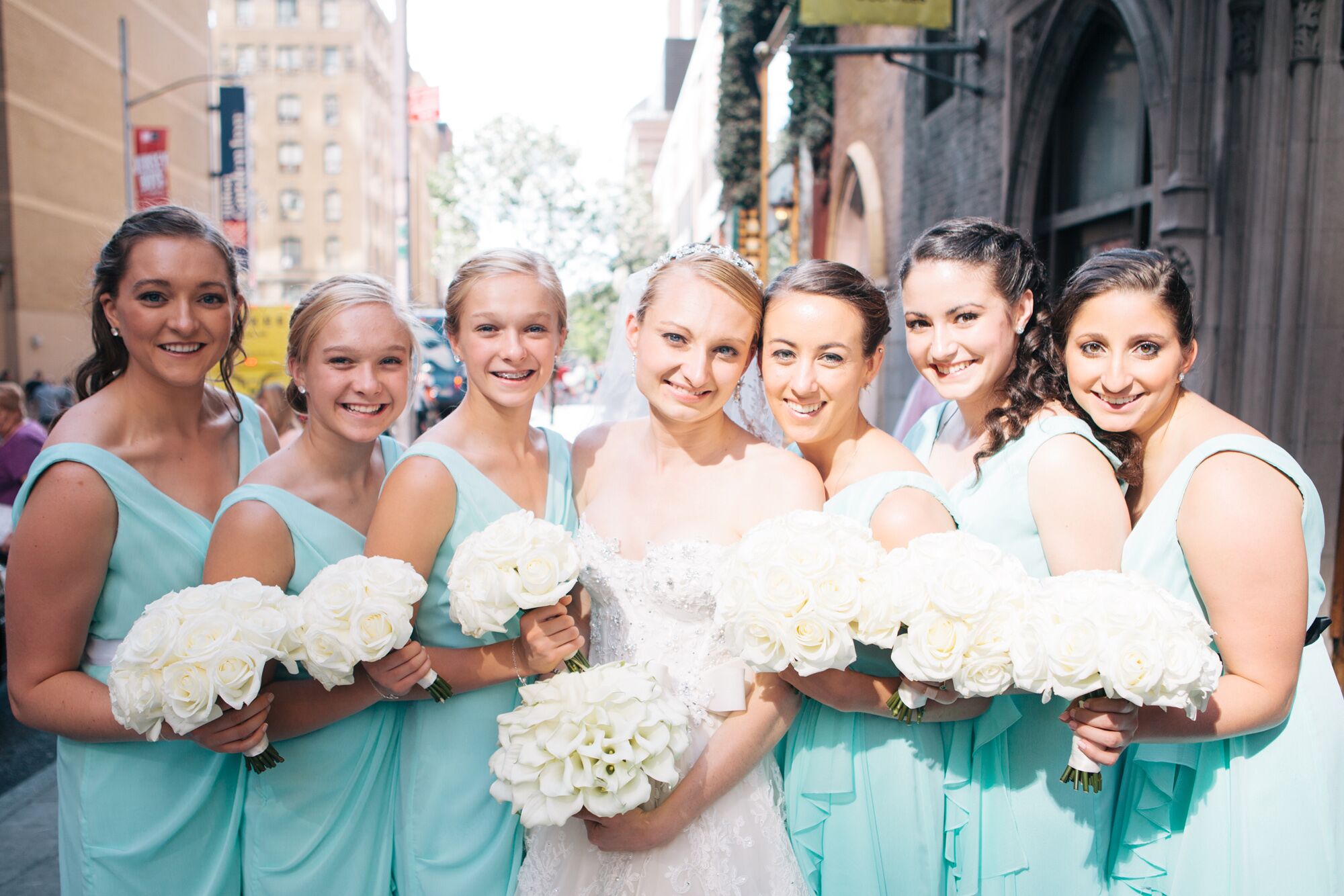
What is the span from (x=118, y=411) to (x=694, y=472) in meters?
1.73

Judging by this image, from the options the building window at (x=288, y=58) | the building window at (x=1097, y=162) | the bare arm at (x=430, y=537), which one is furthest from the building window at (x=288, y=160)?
the bare arm at (x=430, y=537)

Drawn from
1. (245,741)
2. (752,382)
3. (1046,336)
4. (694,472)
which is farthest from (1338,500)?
(245,741)

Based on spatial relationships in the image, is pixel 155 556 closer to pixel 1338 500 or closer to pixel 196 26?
pixel 1338 500

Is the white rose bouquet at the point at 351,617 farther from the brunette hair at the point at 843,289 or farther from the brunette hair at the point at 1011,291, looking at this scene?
the brunette hair at the point at 1011,291

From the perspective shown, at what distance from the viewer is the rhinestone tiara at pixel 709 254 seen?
2.64 m

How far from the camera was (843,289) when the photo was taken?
8.34 feet

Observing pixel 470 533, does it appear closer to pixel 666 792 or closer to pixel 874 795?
pixel 666 792

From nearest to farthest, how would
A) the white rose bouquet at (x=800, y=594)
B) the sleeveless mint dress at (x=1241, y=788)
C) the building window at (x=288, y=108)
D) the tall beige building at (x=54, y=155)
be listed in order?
the white rose bouquet at (x=800, y=594)
the sleeveless mint dress at (x=1241, y=788)
the tall beige building at (x=54, y=155)
the building window at (x=288, y=108)

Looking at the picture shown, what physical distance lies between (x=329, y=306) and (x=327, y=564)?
0.77 m

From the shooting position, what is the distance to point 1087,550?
229 centimetres

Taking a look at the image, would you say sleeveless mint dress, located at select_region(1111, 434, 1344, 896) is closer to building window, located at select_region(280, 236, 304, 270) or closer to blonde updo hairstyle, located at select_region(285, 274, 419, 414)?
blonde updo hairstyle, located at select_region(285, 274, 419, 414)

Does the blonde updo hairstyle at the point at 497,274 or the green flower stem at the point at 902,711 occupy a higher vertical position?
the blonde updo hairstyle at the point at 497,274

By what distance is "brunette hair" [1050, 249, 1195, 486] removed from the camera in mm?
2436

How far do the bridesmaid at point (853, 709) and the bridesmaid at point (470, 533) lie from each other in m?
0.72
